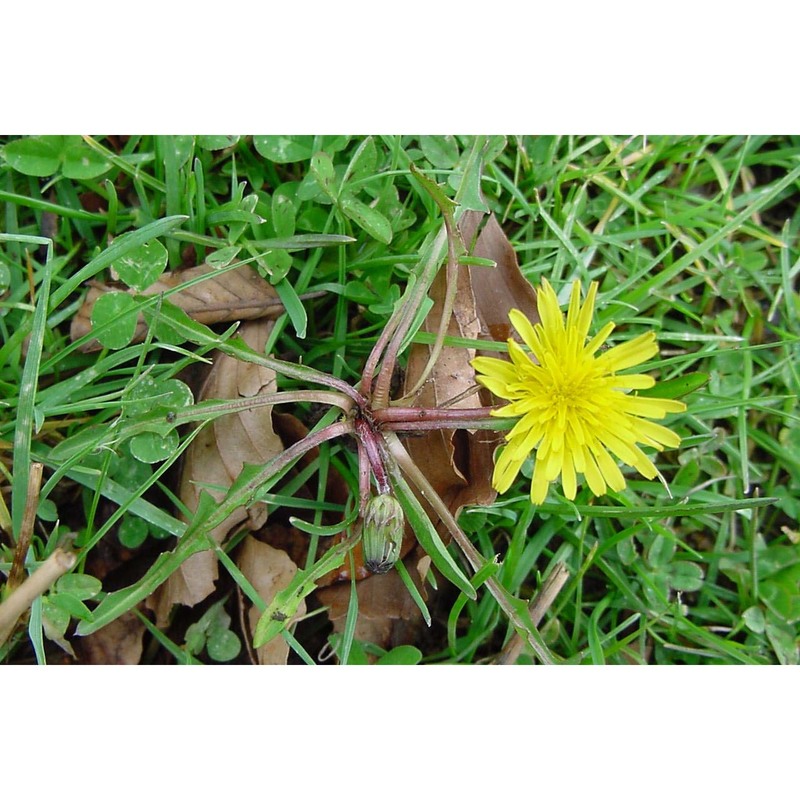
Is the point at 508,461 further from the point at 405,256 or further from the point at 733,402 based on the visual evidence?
the point at 733,402

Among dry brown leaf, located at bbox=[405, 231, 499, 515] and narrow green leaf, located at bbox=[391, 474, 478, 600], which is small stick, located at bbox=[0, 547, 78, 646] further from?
dry brown leaf, located at bbox=[405, 231, 499, 515]

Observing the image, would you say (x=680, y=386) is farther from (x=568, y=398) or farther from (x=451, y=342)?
(x=451, y=342)

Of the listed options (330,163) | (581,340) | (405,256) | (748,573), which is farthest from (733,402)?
(330,163)

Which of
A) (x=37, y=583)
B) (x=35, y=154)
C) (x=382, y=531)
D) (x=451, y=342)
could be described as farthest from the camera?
(x=35, y=154)

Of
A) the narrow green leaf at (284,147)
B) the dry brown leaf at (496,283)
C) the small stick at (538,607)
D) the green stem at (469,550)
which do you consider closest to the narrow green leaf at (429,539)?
the green stem at (469,550)

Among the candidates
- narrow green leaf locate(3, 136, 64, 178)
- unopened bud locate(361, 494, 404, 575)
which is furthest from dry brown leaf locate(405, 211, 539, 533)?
narrow green leaf locate(3, 136, 64, 178)

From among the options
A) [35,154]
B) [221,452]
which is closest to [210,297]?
[221,452]
